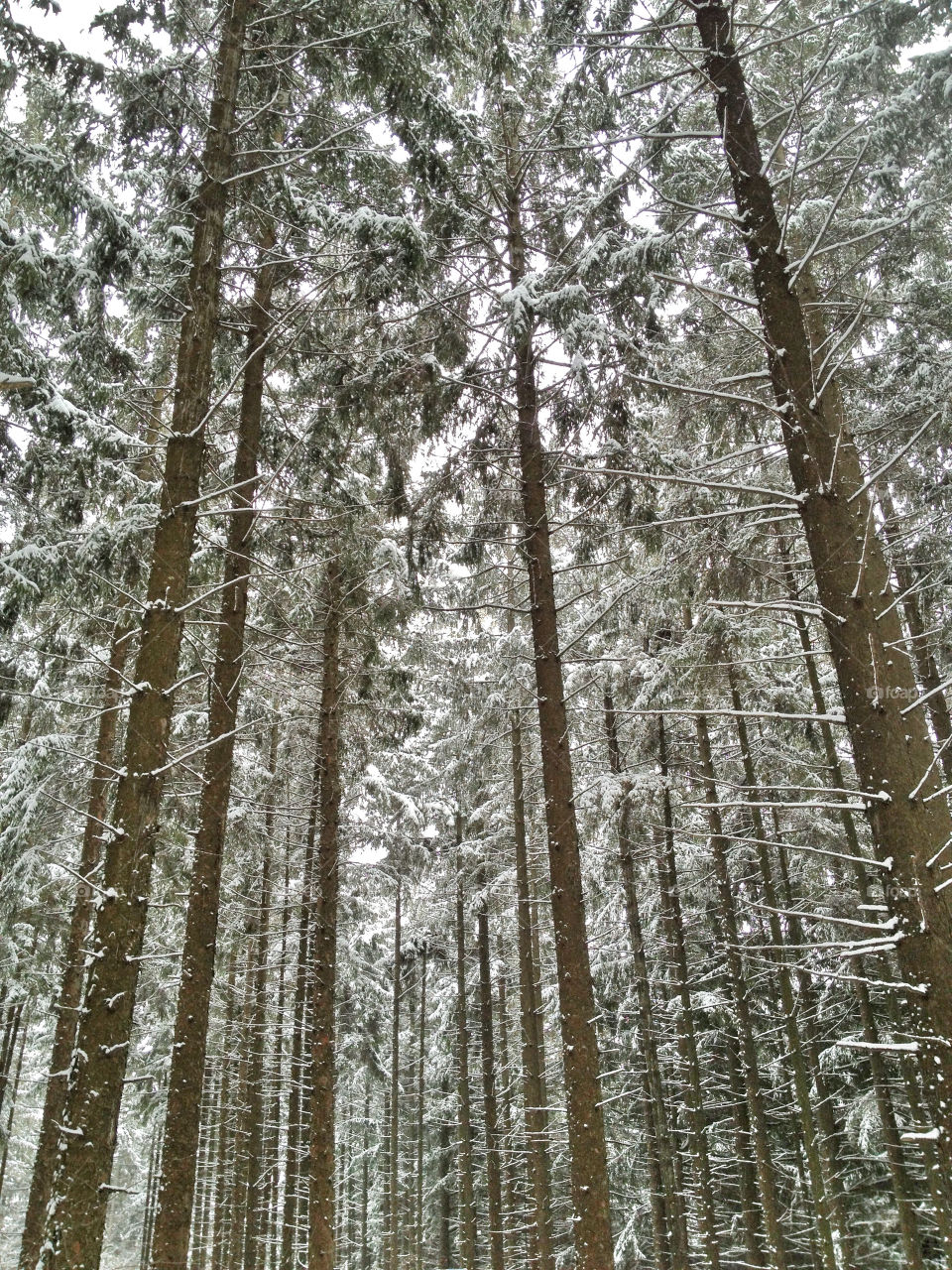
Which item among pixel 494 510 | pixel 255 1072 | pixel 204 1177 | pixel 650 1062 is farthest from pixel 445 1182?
pixel 494 510

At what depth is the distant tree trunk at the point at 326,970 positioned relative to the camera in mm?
9602

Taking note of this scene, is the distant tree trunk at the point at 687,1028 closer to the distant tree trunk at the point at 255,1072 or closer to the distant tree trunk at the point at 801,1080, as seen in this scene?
the distant tree trunk at the point at 801,1080

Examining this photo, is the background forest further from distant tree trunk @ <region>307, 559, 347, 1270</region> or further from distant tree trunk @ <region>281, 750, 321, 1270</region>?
distant tree trunk @ <region>281, 750, 321, 1270</region>

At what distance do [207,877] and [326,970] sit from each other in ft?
11.4

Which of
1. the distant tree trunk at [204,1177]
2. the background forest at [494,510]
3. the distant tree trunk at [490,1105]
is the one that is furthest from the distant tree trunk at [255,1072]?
the distant tree trunk at [490,1105]

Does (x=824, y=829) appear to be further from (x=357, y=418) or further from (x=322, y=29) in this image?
(x=322, y=29)

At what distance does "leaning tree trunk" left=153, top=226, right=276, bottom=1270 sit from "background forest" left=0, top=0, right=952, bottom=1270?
47 mm

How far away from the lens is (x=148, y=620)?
5438 millimetres

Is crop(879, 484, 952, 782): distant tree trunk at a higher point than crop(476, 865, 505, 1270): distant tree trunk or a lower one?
higher

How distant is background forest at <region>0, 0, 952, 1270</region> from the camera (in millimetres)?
5027

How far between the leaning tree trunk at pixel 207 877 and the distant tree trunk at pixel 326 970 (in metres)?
2.17

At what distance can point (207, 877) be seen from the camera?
7820mm

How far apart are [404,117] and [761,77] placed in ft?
19.3

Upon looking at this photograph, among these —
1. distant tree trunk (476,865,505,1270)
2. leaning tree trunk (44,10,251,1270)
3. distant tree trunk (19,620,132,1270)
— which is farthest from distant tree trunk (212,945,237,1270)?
leaning tree trunk (44,10,251,1270)
